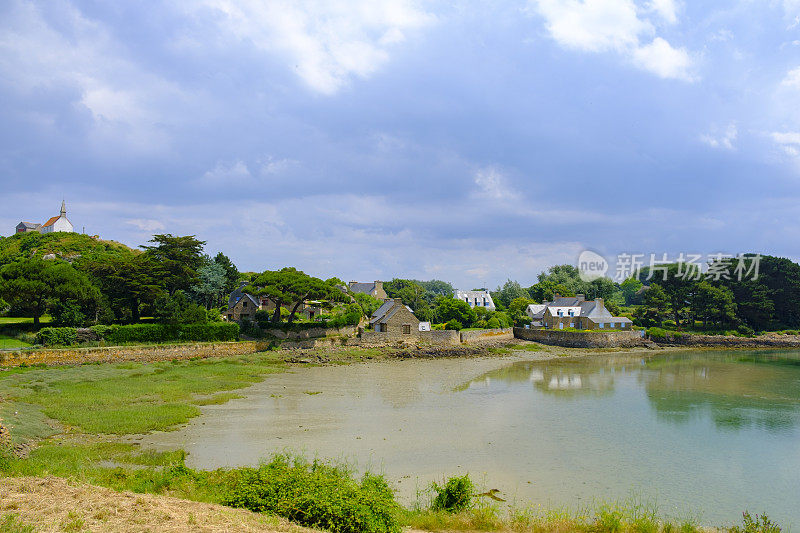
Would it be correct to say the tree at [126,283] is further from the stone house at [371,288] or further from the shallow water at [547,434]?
the stone house at [371,288]

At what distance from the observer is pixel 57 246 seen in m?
62.8

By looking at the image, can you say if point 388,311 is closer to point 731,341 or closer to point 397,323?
point 397,323

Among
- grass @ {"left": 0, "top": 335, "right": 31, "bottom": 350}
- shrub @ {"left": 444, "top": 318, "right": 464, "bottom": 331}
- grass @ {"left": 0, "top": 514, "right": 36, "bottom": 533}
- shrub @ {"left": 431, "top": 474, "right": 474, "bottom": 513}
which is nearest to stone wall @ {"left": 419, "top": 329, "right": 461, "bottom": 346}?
shrub @ {"left": 444, "top": 318, "right": 464, "bottom": 331}

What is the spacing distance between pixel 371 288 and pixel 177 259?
45091 mm

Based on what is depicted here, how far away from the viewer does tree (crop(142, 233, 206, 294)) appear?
43625mm

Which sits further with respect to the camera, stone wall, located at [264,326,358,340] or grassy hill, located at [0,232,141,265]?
grassy hill, located at [0,232,141,265]

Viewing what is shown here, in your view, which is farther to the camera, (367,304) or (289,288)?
(367,304)

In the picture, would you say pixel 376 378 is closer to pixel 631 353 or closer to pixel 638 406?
pixel 638 406

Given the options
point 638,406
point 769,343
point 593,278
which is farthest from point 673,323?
point 638,406

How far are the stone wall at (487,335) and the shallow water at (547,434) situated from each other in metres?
17.7

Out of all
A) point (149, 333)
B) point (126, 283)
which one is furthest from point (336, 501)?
point (126, 283)

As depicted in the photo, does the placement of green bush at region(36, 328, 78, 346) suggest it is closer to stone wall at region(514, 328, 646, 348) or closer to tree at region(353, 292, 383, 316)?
tree at region(353, 292, 383, 316)

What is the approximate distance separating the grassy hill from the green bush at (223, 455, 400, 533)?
5562 cm

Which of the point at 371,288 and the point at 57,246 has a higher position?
the point at 57,246
